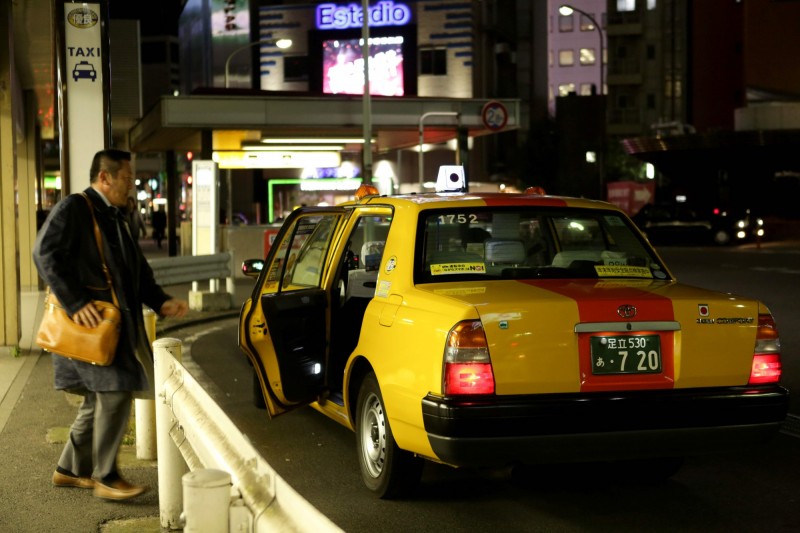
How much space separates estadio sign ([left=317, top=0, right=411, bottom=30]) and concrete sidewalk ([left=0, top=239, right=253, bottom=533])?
4689cm

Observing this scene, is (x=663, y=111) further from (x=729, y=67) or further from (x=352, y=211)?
(x=352, y=211)

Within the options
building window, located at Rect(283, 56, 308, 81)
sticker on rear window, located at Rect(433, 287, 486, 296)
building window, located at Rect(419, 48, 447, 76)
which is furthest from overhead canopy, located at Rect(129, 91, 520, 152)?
building window, located at Rect(283, 56, 308, 81)

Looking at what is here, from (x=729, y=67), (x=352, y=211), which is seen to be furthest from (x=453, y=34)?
(x=352, y=211)

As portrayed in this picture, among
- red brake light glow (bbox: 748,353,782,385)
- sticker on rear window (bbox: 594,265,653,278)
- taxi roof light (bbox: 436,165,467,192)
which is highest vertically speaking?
taxi roof light (bbox: 436,165,467,192)

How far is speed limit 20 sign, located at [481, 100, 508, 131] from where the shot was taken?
84.4 feet

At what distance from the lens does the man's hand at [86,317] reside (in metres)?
5.54

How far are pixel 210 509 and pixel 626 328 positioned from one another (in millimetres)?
2697

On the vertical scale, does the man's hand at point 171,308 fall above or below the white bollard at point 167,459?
above

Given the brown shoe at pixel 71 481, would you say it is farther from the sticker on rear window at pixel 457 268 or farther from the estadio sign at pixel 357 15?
the estadio sign at pixel 357 15

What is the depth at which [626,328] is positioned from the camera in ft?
17.4

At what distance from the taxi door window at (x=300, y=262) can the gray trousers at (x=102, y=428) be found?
1897mm

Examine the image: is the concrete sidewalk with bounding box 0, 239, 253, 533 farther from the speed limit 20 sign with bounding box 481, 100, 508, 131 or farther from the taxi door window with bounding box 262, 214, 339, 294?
the speed limit 20 sign with bounding box 481, 100, 508, 131

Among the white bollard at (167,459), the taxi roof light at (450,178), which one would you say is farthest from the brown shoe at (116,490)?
the taxi roof light at (450,178)

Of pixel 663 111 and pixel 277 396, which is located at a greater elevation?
pixel 663 111
